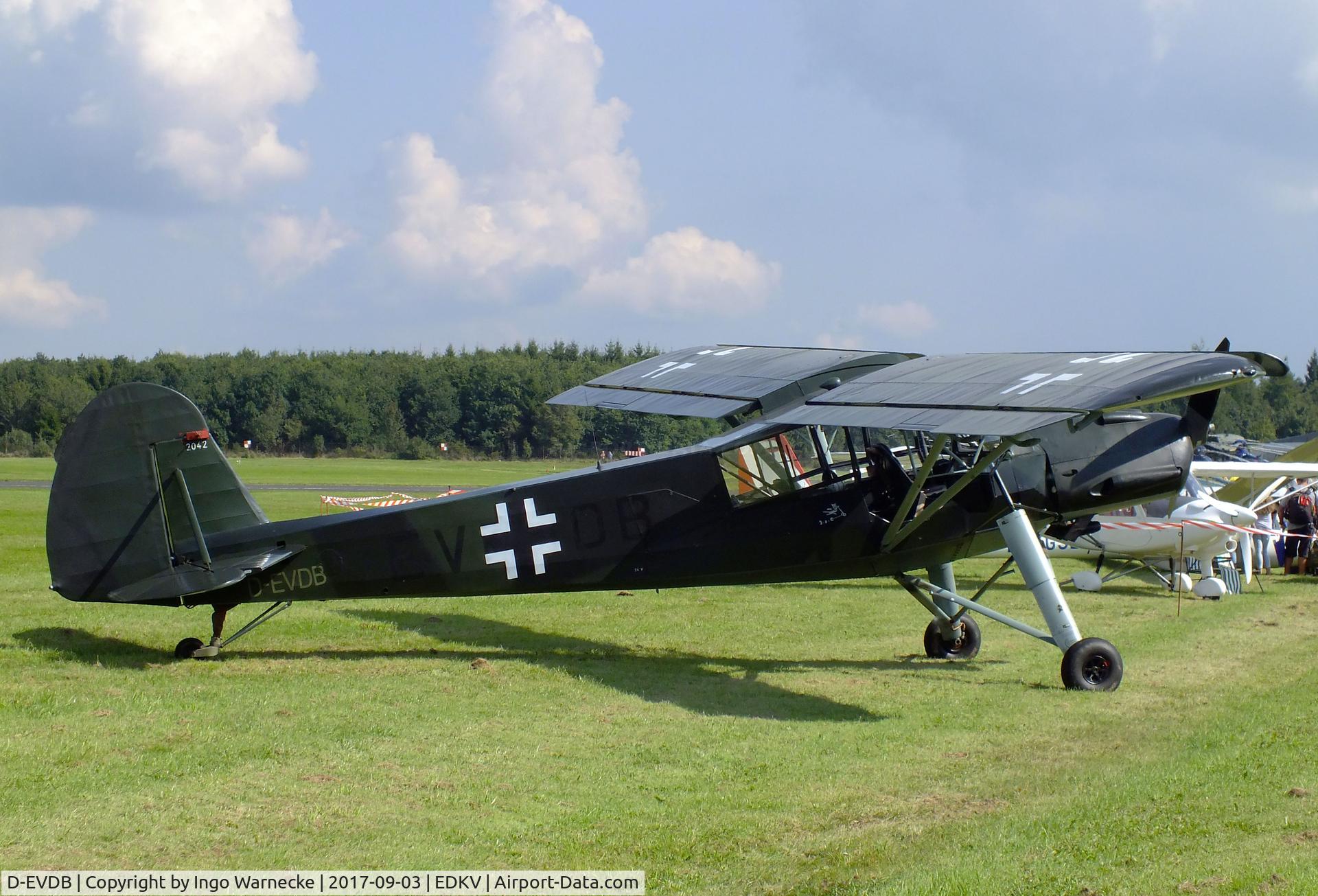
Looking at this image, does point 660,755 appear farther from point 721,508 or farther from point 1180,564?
point 1180,564

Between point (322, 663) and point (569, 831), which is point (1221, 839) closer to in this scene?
point (569, 831)

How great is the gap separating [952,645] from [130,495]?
22.8ft

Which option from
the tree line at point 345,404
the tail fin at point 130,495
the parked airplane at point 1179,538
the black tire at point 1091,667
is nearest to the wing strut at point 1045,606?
the black tire at point 1091,667

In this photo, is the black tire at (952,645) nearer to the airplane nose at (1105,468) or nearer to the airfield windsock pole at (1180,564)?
the airplane nose at (1105,468)

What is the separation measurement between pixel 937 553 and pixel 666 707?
9.89 feet

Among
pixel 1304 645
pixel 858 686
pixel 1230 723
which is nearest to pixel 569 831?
pixel 858 686

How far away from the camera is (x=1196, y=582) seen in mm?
16250

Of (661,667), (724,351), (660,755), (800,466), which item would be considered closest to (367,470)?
(724,351)

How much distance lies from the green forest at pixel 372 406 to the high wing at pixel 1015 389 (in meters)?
59.2

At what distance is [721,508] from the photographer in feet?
31.4

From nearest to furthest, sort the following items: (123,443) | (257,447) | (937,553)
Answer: (123,443), (937,553), (257,447)

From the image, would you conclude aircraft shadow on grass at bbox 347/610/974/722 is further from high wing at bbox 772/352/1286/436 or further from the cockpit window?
high wing at bbox 772/352/1286/436

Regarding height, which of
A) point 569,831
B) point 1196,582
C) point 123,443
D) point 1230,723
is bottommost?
point 1196,582

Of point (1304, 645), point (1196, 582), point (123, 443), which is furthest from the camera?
point (1196, 582)
